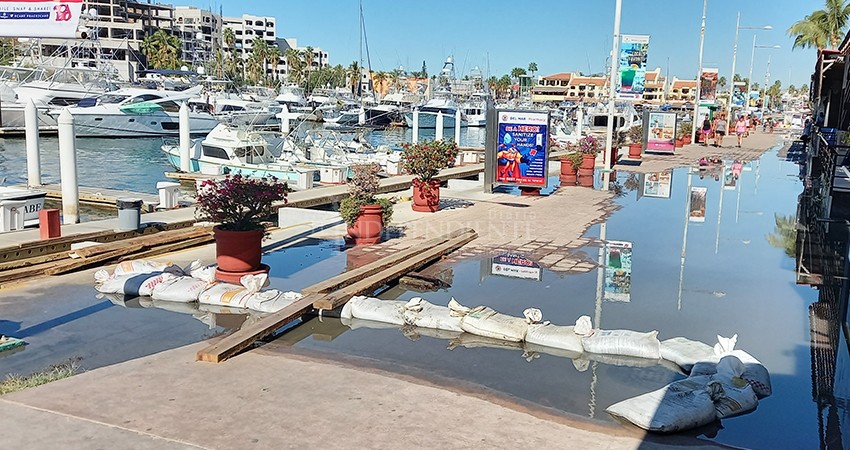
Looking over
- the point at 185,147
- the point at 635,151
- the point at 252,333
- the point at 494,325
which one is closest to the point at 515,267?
the point at 494,325

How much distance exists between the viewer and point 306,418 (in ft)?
18.0

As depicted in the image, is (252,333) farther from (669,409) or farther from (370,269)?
(669,409)

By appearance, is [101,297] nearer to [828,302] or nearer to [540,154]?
[828,302]

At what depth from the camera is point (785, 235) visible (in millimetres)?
14977

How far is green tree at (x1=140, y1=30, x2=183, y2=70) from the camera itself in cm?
10806

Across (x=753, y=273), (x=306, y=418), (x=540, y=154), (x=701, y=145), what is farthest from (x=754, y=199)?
(x=701, y=145)

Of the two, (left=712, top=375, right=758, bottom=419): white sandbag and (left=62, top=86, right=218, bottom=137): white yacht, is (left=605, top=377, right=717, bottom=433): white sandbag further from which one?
(left=62, top=86, right=218, bottom=137): white yacht

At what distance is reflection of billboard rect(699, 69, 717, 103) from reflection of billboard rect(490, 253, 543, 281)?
153 ft

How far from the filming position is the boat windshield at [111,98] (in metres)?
60.6

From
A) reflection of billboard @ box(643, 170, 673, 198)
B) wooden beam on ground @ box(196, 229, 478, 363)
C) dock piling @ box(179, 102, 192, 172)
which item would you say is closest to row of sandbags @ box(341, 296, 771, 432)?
wooden beam on ground @ box(196, 229, 478, 363)

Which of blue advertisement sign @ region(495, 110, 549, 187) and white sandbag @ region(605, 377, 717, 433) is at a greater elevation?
blue advertisement sign @ region(495, 110, 549, 187)

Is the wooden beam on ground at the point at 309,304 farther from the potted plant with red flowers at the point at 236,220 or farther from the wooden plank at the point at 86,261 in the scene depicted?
the wooden plank at the point at 86,261

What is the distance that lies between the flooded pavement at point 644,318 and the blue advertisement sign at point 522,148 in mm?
3520

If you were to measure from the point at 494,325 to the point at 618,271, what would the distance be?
4.06m
